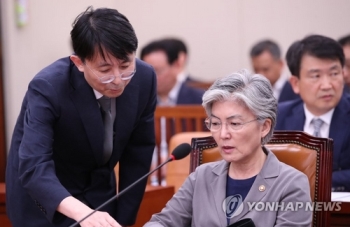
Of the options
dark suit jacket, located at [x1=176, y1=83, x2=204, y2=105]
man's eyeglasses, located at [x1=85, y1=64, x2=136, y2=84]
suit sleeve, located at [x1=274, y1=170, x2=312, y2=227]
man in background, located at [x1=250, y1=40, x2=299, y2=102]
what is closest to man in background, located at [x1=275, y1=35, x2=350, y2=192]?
suit sleeve, located at [x1=274, y1=170, x2=312, y2=227]

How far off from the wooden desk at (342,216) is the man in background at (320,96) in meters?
0.64

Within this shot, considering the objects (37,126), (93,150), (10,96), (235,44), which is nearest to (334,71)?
(93,150)

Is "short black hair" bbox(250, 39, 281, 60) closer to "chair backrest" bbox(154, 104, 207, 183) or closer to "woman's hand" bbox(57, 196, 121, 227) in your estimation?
"chair backrest" bbox(154, 104, 207, 183)

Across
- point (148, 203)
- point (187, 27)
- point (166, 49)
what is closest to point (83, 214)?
point (148, 203)

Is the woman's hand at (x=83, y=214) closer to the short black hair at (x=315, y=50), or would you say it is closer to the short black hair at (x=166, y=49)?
the short black hair at (x=315, y=50)

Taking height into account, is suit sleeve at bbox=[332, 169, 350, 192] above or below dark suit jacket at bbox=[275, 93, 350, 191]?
below

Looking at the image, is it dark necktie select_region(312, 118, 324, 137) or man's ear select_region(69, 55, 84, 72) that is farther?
dark necktie select_region(312, 118, 324, 137)

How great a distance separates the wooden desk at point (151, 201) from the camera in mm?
3051

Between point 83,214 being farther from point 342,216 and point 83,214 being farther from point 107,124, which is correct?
point 342,216

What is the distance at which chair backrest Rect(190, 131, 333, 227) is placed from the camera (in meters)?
2.31

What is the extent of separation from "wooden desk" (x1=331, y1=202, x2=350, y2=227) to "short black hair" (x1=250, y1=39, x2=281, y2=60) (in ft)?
11.3

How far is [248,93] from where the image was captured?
2188mm

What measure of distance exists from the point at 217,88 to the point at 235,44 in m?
4.20

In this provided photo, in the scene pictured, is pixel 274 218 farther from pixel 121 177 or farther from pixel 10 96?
pixel 10 96
